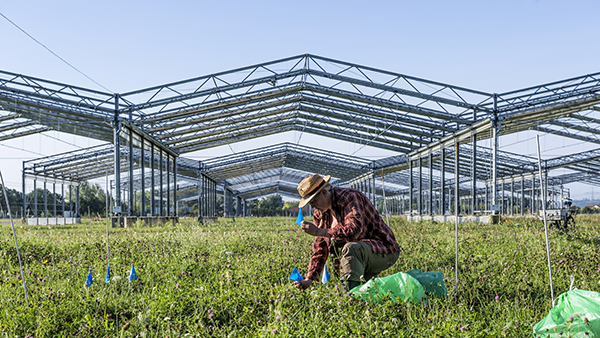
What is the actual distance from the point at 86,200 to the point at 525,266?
182ft

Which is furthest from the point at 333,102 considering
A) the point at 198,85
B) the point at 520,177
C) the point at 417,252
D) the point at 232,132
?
the point at 520,177

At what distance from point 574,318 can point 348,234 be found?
5.20 ft

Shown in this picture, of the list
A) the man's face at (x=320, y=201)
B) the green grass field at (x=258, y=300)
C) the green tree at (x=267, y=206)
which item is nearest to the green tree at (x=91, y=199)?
the green tree at (x=267, y=206)

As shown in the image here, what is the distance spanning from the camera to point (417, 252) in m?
6.07

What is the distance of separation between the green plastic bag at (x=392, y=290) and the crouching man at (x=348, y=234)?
22 cm

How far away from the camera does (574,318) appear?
96.6 inches

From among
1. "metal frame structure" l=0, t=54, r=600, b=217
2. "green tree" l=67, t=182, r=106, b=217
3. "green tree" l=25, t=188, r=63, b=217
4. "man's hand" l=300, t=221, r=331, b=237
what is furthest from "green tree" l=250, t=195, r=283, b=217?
"man's hand" l=300, t=221, r=331, b=237

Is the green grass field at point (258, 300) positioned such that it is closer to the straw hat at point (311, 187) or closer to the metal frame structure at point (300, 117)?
the straw hat at point (311, 187)

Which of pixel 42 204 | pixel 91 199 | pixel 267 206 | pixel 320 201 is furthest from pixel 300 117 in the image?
pixel 267 206

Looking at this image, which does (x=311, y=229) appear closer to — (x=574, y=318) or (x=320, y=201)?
(x=320, y=201)

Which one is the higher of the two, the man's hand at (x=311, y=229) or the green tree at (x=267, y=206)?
the man's hand at (x=311, y=229)

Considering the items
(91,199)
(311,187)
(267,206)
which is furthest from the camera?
(267,206)

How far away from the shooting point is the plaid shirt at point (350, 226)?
3605mm

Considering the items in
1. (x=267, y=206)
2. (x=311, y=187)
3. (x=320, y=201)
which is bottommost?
(x=267, y=206)
